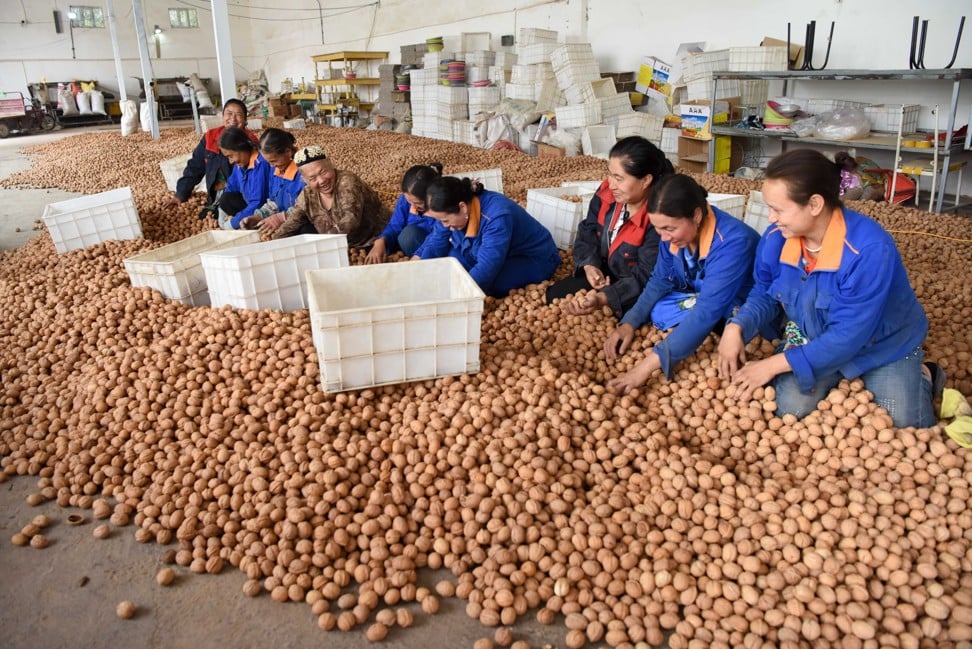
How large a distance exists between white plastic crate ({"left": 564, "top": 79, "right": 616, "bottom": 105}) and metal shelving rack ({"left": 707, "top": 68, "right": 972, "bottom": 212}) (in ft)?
4.69

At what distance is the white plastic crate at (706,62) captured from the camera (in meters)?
6.29

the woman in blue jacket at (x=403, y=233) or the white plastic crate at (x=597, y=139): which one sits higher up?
the white plastic crate at (x=597, y=139)

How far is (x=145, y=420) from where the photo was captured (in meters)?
2.10

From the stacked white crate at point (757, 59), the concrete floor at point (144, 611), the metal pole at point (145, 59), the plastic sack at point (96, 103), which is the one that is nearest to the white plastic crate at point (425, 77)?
the metal pole at point (145, 59)

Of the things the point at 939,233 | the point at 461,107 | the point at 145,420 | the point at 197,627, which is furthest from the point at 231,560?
the point at 461,107

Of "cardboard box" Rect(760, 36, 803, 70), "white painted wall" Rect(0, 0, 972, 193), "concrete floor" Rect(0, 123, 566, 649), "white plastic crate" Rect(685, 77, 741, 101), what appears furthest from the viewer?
"white plastic crate" Rect(685, 77, 741, 101)

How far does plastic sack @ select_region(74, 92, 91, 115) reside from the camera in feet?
46.9

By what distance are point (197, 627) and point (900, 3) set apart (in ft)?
20.5

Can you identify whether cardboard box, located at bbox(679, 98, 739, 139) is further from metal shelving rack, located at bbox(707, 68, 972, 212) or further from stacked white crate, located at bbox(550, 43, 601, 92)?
stacked white crate, located at bbox(550, 43, 601, 92)

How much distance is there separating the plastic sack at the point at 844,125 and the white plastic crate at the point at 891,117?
0.70 feet

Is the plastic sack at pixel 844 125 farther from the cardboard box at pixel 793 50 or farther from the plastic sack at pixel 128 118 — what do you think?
the plastic sack at pixel 128 118

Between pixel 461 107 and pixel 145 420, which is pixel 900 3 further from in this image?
pixel 145 420

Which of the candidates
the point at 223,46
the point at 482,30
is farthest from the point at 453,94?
the point at 223,46

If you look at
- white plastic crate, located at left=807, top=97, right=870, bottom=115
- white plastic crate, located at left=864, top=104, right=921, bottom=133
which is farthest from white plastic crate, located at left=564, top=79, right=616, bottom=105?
white plastic crate, located at left=864, top=104, right=921, bottom=133
